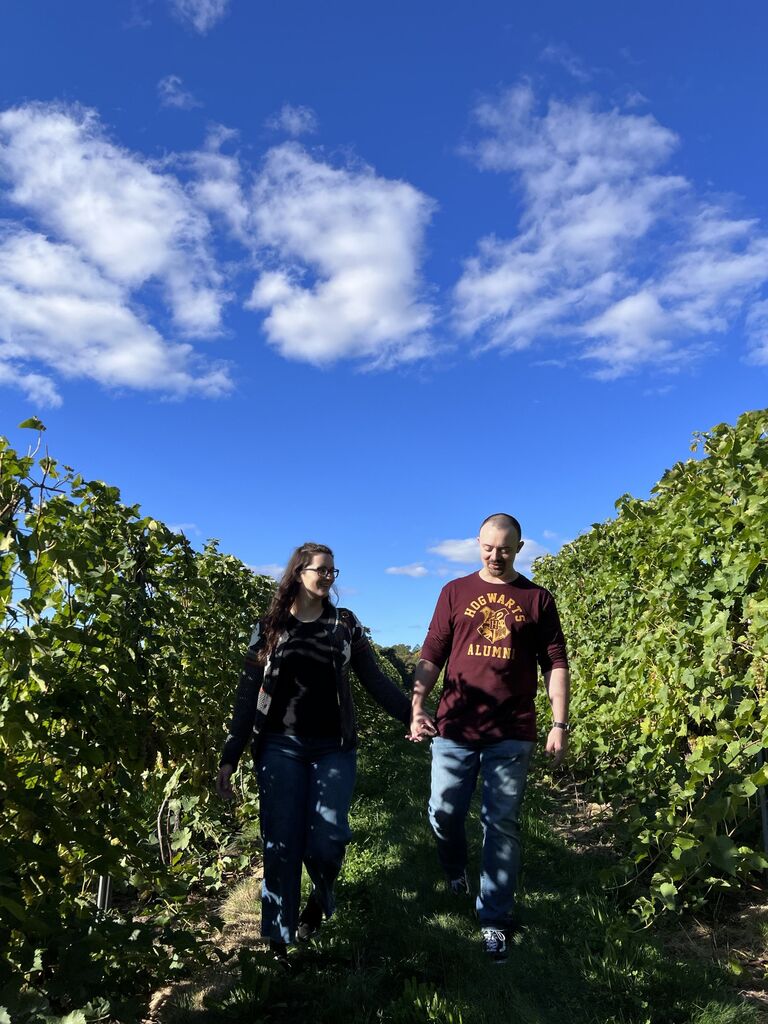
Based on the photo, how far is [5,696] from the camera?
91.0 inches

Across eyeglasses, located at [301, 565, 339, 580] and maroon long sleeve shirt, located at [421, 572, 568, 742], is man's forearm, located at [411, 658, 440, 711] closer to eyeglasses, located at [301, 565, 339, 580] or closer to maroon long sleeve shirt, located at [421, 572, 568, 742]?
maroon long sleeve shirt, located at [421, 572, 568, 742]

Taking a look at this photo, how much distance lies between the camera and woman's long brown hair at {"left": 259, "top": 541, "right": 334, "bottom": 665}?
3.47 metres

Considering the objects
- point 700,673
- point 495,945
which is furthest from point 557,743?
point 495,945

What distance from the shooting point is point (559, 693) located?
138 inches

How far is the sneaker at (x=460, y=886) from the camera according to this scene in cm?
393

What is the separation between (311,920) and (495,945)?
867 mm

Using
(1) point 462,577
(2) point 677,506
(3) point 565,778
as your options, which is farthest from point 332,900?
(3) point 565,778

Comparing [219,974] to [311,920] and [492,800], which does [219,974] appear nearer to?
[311,920]

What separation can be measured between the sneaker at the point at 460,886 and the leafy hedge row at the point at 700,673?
876mm

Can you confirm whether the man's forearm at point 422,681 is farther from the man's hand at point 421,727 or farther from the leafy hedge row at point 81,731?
the leafy hedge row at point 81,731

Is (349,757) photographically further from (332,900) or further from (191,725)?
(191,725)

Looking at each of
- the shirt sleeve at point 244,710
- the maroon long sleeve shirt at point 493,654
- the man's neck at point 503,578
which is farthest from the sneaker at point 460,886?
the man's neck at point 503,578

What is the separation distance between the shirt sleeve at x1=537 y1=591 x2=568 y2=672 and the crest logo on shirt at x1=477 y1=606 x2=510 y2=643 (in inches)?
7.0

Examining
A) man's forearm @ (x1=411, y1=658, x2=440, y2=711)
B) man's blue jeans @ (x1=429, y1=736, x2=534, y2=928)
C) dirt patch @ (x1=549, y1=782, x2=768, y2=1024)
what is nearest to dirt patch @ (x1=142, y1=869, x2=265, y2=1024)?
man's blue jeans @ (x1=429, y1=736, x2=534, y2=928)
